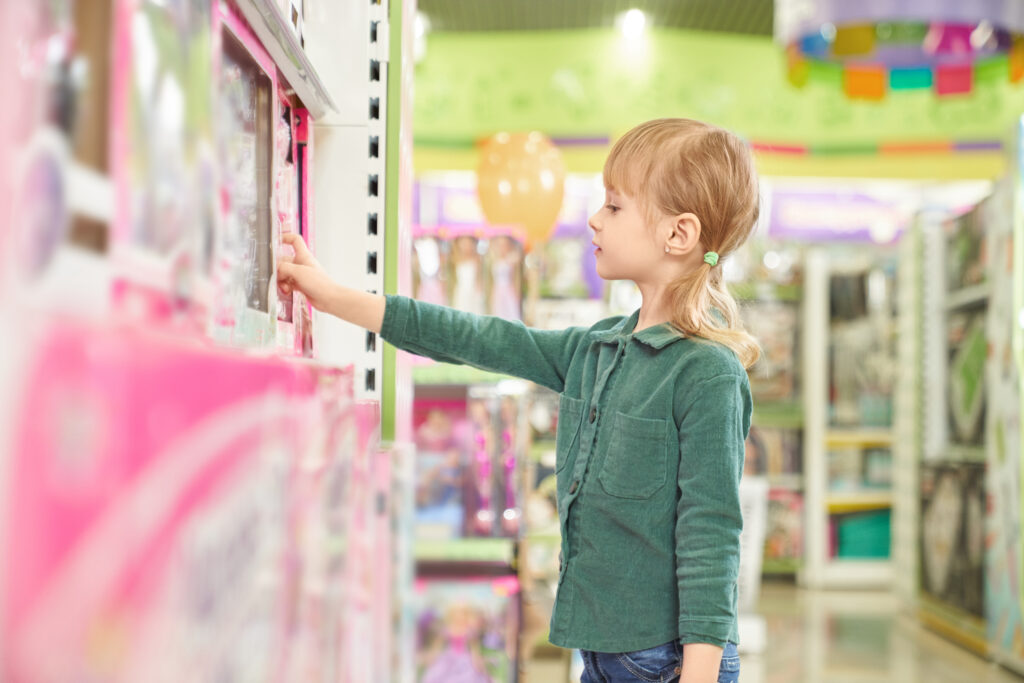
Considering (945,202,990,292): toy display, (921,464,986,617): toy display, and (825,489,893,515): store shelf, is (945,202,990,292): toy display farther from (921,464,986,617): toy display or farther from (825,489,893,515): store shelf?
(825,489,893,515): store shelf

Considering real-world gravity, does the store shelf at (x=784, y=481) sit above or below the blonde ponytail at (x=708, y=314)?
below

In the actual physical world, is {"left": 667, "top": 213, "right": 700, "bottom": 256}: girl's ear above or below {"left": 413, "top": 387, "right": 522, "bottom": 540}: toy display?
above

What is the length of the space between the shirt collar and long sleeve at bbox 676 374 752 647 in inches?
3.0

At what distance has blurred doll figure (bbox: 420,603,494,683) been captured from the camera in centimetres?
239

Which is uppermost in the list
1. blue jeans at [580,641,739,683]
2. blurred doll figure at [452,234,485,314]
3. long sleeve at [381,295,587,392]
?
blurred doll figure at [452,234,485,314]

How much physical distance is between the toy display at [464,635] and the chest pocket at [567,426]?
48.0 inches

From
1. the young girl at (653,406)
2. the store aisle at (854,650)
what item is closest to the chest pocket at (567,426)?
the young girl at (653,406)

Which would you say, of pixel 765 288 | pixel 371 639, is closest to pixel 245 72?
pixel 371 639

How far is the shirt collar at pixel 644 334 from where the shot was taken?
121cm

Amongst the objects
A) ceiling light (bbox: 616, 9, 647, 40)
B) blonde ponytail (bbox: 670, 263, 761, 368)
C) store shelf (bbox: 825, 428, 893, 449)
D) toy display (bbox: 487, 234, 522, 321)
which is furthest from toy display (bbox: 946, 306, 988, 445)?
blonde ponytail (bbox: 670, 263, 761, 368)

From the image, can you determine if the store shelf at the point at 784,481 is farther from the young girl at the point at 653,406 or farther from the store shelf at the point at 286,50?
the store shelf at the point at 286,50

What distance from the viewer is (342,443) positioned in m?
0.74

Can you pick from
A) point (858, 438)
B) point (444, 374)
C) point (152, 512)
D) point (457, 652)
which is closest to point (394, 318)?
point (152, 512)

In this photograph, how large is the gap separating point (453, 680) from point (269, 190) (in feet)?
5.96
